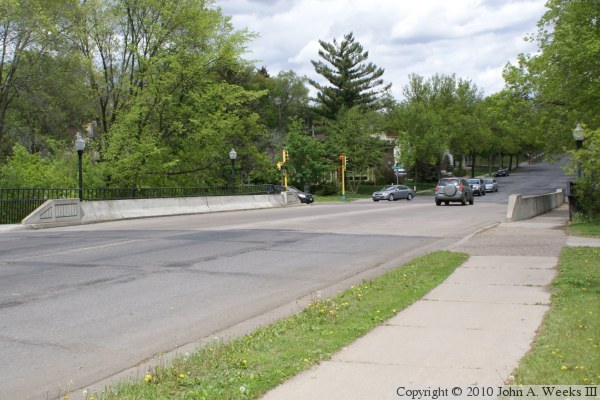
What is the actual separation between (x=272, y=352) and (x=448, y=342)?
1.84m

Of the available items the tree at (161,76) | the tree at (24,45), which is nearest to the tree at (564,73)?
the tree at (161,76)

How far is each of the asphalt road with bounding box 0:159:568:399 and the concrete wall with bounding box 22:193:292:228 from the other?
3.54m

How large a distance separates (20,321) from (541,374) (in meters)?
6.22

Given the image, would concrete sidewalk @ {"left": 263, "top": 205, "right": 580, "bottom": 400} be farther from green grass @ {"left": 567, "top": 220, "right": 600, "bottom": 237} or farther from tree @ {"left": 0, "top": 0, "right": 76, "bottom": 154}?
tree @ {"left": 0, "top": 0, "right": 76, "bottom": 154}

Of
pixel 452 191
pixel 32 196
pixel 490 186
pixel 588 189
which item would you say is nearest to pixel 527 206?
pixel 588 189

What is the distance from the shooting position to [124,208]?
26906 mm

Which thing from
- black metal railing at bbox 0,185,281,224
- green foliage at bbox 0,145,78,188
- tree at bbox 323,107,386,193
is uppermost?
tree at bbox 323,107,386,193

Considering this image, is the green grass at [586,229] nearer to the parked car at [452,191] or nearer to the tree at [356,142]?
the parked car at [452,191]

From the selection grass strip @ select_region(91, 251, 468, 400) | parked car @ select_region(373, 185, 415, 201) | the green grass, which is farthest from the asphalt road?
parked car @ select_region(373, 185, 415, 201)

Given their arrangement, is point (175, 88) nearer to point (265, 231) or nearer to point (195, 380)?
point (265, 231)

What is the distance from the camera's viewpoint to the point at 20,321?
7449 mm

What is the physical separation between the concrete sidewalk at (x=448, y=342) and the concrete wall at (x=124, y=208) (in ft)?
58.4

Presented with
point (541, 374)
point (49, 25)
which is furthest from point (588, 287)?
point (49, 25)

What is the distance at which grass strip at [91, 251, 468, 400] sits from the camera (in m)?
4.78
